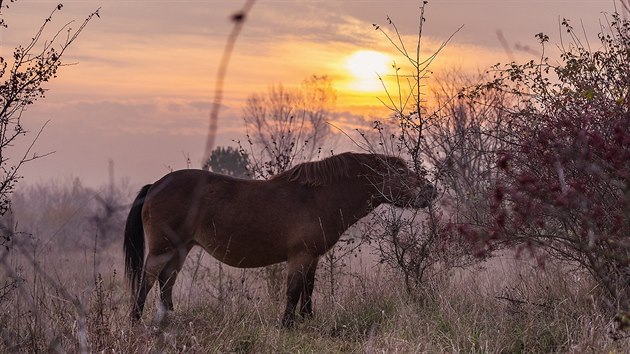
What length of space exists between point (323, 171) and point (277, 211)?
0.64 metres

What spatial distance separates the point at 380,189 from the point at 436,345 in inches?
83.1

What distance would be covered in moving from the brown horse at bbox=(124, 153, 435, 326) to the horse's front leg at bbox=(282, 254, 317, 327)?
10 mm

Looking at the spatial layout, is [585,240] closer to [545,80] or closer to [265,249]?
[545,80]

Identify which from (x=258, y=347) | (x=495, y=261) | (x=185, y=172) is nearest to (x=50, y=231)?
(x=495, y=261)

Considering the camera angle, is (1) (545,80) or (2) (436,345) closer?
(2) (436,345)

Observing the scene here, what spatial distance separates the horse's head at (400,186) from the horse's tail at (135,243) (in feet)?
7.95

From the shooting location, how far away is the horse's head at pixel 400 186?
764 cm

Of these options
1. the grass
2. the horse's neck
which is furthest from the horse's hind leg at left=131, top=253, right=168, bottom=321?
the horse's neck

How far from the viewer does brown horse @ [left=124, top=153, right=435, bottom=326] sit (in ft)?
24.3

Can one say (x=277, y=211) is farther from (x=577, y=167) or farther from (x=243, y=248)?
(x=577, y=167)

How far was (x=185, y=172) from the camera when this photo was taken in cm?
752

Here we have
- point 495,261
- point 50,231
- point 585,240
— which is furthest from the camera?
point 50,231

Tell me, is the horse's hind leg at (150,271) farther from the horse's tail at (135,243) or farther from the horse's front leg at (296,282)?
the horse's front leg at (296,282)

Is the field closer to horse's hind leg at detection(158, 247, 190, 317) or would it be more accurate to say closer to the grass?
the grass
